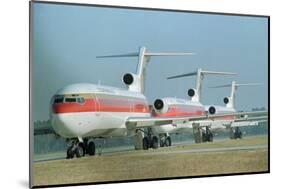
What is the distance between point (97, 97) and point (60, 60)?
613mm

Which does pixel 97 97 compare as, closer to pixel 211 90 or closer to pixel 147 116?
pixel 147 116

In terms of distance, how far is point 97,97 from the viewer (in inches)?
273

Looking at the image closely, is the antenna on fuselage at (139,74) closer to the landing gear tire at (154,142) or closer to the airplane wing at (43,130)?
the landing gear tire at (154,142)

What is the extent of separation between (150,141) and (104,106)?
0.82m

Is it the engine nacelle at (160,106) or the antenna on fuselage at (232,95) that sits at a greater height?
the antenna on fuselage at (232,95)

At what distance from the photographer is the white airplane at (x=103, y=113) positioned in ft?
21.9

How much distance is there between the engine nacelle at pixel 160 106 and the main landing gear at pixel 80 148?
945 mm

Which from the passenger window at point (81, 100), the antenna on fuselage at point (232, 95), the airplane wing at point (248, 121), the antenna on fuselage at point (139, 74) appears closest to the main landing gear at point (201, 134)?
the airplane wing at point (248, 121)

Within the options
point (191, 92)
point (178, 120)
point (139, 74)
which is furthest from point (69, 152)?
point (191, 92)

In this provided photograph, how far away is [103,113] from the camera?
23.0 ft

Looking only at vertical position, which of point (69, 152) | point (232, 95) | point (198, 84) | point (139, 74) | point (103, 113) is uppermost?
point (139, 74)

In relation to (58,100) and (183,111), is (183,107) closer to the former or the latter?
(183,111)

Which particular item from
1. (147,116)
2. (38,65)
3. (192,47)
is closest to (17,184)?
(38,65)

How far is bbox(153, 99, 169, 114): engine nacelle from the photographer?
741 cm
